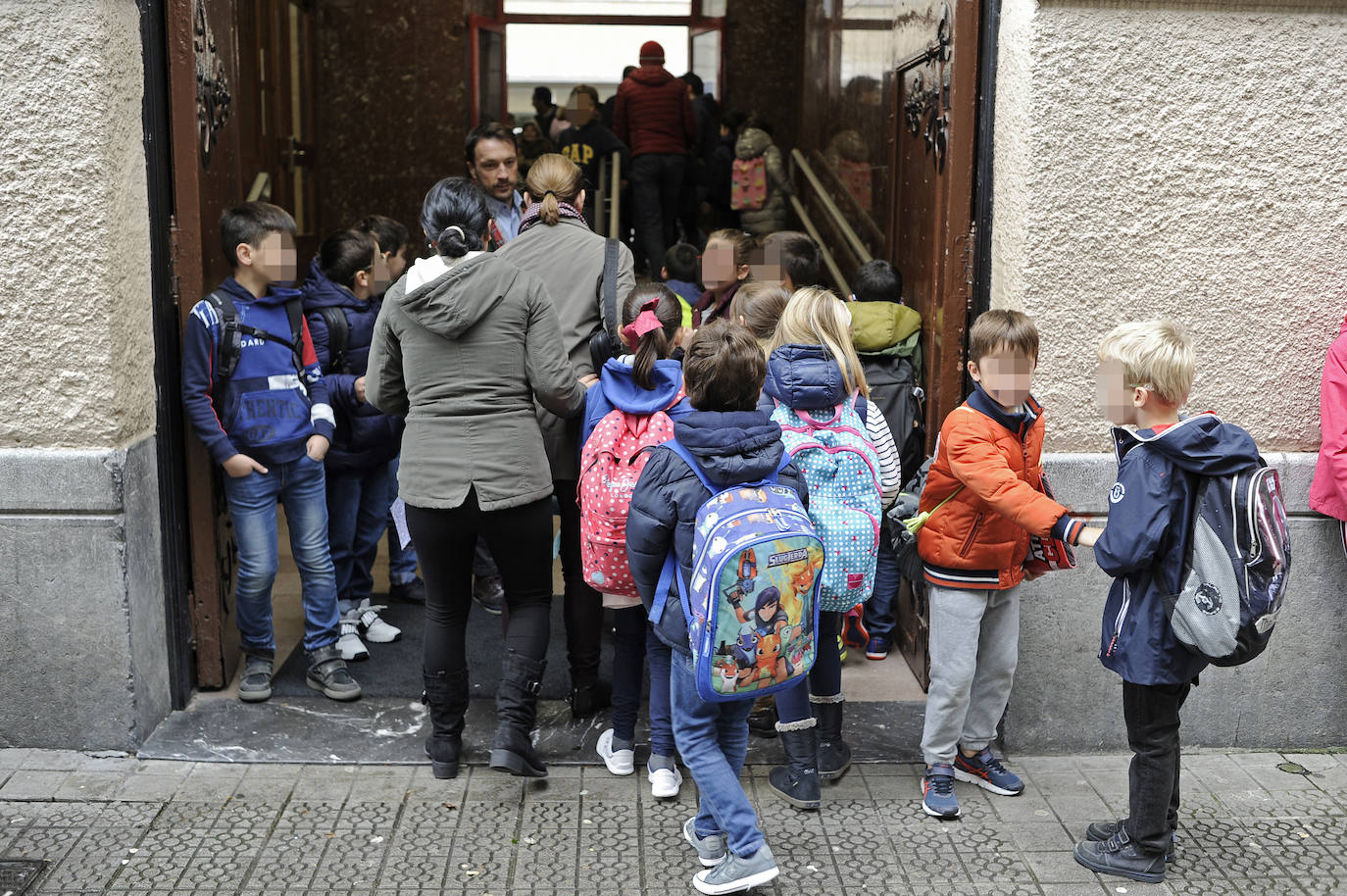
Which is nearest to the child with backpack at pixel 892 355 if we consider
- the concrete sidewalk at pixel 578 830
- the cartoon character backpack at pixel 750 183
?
the concrete sidewalk at pixel 578 830

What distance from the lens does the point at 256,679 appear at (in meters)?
4.51

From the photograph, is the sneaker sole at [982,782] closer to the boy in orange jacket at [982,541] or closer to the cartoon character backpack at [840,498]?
the boy in orange jacket at [982,541]

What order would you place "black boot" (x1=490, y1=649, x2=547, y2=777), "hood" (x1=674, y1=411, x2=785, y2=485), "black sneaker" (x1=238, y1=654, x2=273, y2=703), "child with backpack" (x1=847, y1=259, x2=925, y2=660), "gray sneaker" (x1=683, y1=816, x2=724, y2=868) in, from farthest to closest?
1. "child with backpack" (x1=847, y1=259, x2=925, y2=660)
2. "black sneaker" (x1=238, y1=654, x2=273, y2=703)
3. "black boot" (x1=490, y1=649, x2=547, y2=777)
4. "gray sneaker" (x1=683, y1=816, x2=724, y2=868)
5. "hood" (x1=674, y1=411, x2=785, y2=485)

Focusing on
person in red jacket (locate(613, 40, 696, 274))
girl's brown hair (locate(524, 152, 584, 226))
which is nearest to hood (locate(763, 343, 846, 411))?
girl's brown hair (locate(524, 152, 584, 226))

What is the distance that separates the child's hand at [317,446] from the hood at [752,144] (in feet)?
19.2

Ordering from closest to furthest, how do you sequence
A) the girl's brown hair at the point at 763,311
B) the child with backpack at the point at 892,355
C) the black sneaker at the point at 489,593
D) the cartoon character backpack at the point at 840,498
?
1. the cartoon character backpack at the point at 840,498
2. the girl's brown hair at the point at 763,311
3. the child with backpack at the point at 892,355
4. the black sneaker at the point at 489,593

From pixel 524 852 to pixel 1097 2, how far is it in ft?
9.93

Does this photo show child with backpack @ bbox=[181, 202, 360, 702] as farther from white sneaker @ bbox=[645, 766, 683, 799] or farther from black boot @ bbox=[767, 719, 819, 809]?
black boot @ bbox=[767, 719, 819, 809]

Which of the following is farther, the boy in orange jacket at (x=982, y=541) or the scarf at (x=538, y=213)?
the scarf at (x=538, y=213)

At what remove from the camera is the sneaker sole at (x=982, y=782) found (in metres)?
3.92

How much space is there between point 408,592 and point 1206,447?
354 cm

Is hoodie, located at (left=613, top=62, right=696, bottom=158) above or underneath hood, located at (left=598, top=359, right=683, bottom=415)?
above

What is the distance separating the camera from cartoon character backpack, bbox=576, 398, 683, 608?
372cm

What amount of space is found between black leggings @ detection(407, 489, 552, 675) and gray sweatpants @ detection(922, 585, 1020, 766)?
1.19m
